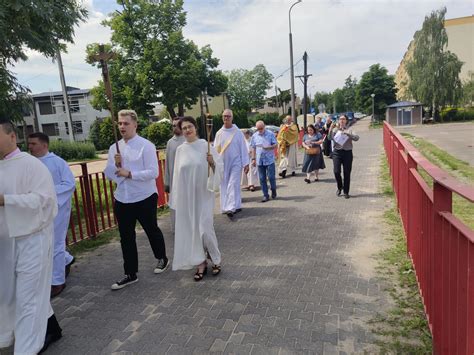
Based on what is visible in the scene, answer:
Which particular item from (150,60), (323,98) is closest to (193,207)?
(150,60)

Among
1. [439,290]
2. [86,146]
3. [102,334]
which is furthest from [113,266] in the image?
[86,146]

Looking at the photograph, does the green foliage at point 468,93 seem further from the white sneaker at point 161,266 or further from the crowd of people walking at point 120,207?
the white sneaker at point 161,266

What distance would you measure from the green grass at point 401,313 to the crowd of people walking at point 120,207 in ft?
6.22

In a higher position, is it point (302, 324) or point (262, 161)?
point (262, 161)

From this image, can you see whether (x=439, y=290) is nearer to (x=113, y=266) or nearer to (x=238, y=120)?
(x=113, y=266)

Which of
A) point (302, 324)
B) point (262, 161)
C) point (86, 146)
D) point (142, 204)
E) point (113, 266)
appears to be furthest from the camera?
point (86, 146)

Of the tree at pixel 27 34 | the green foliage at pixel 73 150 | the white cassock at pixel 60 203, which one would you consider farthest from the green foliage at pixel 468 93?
the white cassock at pixel 60 203

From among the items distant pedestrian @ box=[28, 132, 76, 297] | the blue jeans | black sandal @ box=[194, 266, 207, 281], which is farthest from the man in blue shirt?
distant pedestrian @ box=[28, 132, 76, 297]

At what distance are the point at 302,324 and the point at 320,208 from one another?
4.37 m

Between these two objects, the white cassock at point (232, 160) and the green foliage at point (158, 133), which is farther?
the green foliage at point (158, 133)

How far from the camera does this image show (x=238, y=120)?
158 ft

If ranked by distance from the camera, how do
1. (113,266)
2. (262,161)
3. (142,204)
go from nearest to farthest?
(142,204) → (113,266) → (262,161)

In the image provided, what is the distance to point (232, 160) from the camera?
287 inches

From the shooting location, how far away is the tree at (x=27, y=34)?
515cm
